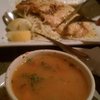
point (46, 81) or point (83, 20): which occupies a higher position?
point (46, 81)

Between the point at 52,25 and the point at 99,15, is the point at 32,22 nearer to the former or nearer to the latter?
the point at 52,25

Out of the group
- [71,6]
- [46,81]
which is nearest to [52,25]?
[71,6]

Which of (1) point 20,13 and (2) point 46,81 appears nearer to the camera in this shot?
(2) point 46,81

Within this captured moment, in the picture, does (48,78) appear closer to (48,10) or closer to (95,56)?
(95,56)

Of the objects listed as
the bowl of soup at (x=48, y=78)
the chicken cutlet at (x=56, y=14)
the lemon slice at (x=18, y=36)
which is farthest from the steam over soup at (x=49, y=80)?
the chicken cutlet at (x=56, y=14)

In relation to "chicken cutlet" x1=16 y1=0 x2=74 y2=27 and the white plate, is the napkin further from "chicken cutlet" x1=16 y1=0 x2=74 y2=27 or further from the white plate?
"chicken cutlet" x1=16 y1=0 x2=74 y2=27

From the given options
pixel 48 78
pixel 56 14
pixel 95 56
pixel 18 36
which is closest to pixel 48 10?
pixel 56 14

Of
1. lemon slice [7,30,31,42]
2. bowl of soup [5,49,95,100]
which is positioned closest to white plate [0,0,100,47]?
lemon slice [7,30,31,42]
